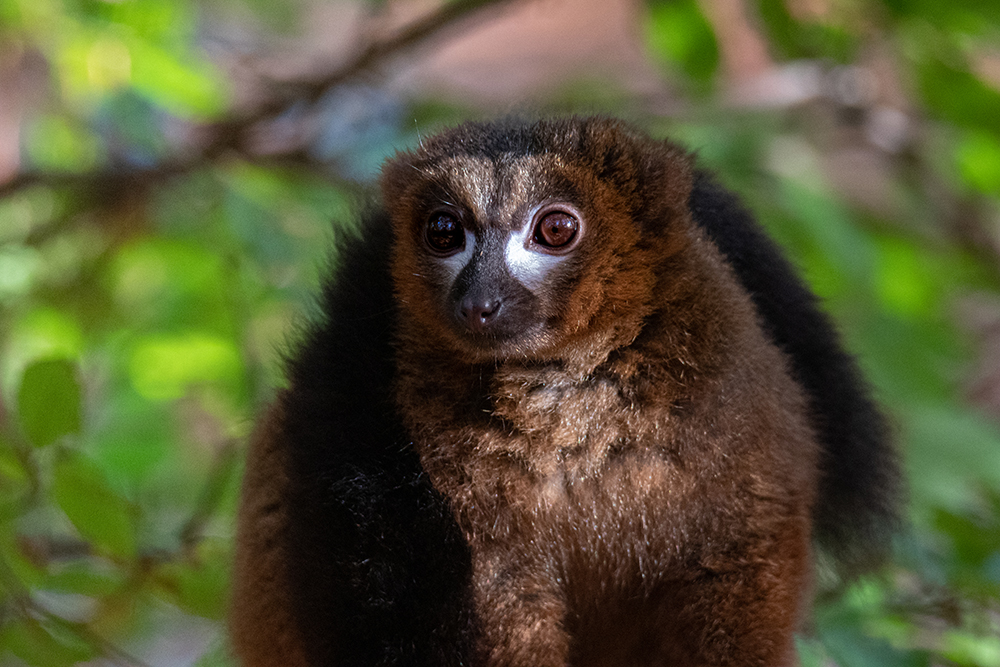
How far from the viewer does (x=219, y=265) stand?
3.19 m

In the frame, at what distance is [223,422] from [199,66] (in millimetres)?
1250

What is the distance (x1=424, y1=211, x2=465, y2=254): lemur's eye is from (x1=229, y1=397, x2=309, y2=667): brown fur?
1.30 ft

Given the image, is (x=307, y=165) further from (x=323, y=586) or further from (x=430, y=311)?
(x=323, y=586)

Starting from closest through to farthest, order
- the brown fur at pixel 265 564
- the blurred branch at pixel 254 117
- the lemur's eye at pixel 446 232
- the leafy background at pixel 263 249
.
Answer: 1. the brown fur at pixel 265 564
2. the lemur's eye at pixel 446 232
3. the leafy background at pixel 263 249
4. the blurred branch at pixel 254 117

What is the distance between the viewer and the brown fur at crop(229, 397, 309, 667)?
1.74 meters

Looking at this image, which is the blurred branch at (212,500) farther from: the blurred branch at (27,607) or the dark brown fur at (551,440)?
the dark brown fur at (551,440)

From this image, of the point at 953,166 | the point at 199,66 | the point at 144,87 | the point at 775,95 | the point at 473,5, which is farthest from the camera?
the point at 775,95

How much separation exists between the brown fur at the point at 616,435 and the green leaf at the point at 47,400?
1.95 ft

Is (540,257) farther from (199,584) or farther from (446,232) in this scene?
(199,584)

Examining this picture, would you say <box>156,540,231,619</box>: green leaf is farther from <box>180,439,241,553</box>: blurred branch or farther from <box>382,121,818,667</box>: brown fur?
<box>382,121,818,667</box>: brown fur

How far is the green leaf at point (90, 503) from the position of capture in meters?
1.84

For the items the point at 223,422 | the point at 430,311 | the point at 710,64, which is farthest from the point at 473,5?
the point at 430,311

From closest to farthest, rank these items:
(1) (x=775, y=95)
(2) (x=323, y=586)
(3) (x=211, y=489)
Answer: (2) (x=323, y=586)
(3) (x=211, y=489)
(1) (x=775, y=95)

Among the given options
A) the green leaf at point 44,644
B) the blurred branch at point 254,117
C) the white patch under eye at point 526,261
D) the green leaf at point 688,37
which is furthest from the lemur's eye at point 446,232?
the blurred branch at point 254,117
